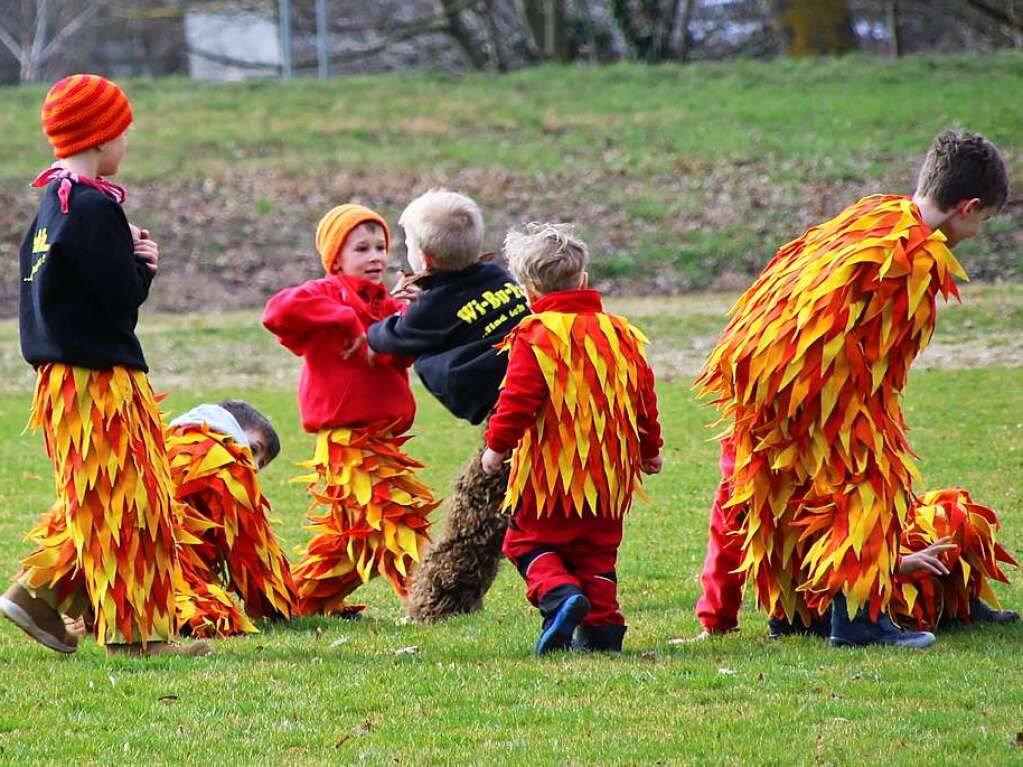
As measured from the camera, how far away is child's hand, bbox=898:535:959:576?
604 centimetres

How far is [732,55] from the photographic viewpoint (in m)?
40.3

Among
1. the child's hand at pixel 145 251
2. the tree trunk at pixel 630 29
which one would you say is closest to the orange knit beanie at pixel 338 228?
the child's hand at pixel 145 251

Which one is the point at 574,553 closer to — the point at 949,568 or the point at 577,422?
the point at 577,422

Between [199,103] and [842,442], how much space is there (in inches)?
1004

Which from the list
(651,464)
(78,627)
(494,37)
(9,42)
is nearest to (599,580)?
(651,464)

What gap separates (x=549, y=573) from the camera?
586 cm

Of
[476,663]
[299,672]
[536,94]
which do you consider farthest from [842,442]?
[536,94]

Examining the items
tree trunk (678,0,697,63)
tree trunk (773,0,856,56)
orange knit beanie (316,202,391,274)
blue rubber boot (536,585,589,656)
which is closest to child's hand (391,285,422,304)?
orange knit beanie (316,202,391,274)

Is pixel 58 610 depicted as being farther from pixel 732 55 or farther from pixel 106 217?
pixel 732 55

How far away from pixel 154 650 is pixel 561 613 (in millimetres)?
1450

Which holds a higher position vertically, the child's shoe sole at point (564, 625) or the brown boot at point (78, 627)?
the child's shoe sole at point (564, 625)

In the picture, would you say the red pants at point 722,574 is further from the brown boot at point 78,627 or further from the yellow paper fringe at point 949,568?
the brown boot at point 78,627

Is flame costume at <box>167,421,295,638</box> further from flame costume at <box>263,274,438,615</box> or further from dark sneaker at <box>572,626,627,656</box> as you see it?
dark sneaker at <box>572,626,627,656</box>

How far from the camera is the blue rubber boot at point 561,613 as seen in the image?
575 centimetres
